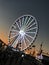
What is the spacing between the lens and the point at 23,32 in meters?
5.94

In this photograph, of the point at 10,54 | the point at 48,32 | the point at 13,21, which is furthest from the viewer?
the point at 13,21

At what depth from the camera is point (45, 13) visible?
570cm

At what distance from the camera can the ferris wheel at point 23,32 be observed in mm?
5707

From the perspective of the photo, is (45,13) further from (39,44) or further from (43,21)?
(39,44)

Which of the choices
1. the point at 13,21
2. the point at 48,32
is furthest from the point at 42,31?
the point at 13,21

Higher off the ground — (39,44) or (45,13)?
(45,13)

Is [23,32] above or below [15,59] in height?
above

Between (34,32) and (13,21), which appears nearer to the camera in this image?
(34,32)

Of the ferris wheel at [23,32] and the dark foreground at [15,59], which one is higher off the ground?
the ferris wheel at [23,32]

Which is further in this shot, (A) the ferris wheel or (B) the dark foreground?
(A) the ferris wheel

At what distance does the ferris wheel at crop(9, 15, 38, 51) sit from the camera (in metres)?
5.71

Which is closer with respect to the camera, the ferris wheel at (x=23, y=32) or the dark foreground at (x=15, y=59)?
the dark foreground at (x=15, y=59)

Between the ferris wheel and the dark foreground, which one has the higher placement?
the ferris wheel

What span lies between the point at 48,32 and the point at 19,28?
1.02 meters
